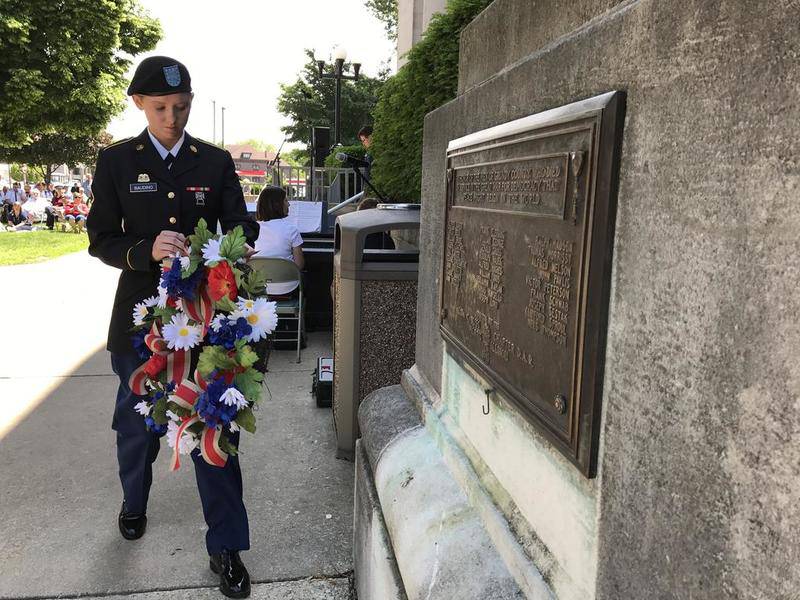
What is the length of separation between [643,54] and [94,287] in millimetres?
10069

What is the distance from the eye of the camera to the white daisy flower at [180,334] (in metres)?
2.52

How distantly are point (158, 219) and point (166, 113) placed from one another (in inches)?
16.6

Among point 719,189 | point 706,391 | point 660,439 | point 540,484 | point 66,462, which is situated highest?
point 719,189

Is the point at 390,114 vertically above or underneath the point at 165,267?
above

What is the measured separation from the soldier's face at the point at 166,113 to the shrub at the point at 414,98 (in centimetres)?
234

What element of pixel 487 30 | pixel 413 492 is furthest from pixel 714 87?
pixel 413 492

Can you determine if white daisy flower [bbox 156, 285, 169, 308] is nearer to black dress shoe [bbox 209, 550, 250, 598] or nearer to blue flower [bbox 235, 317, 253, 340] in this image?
blue flower [bbox 235, 317, 253, 340]

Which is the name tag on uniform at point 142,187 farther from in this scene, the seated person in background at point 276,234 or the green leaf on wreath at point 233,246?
the seated person in background at point 276,234

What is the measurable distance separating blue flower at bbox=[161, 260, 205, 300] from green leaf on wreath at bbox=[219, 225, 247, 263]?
0.38 ft

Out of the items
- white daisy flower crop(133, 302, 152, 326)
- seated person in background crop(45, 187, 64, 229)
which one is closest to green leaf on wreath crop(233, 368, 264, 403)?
white daisy flower crop(133, 302, 152, 326)

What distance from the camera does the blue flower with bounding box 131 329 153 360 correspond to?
2.69 metres

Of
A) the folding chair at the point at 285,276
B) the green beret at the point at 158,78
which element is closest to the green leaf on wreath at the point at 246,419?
the green beret at the point at 158,78

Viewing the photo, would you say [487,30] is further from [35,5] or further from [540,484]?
[35,5]

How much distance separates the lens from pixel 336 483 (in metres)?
3.67
